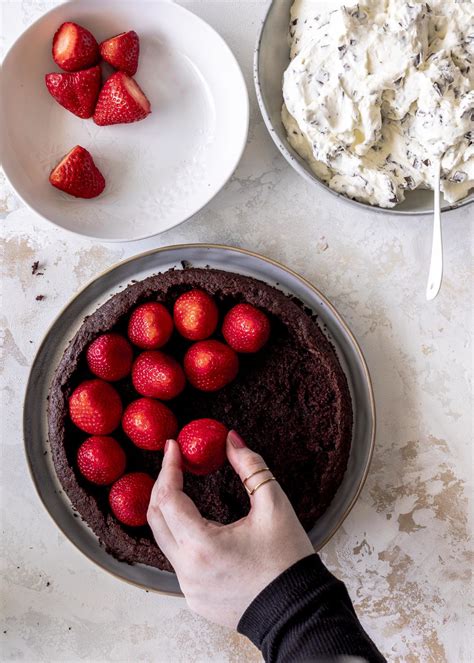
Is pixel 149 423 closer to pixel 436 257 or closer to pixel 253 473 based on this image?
pixel 253 473

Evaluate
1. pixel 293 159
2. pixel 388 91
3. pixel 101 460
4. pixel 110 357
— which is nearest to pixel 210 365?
pixel 110 357

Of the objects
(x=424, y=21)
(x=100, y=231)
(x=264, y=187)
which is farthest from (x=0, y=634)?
(x=424, y=21)

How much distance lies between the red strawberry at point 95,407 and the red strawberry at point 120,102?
2.19 ft

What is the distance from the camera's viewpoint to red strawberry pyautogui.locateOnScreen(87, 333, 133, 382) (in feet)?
5.31

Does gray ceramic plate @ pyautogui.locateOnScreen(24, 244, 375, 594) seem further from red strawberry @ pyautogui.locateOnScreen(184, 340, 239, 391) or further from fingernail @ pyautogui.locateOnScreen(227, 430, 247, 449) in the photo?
fingernail @ pyautogui.locateOnScreen(227, 430, 247, 449)

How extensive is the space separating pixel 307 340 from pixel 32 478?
0.78 m

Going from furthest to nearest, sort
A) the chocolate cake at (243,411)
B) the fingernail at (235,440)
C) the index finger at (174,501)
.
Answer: the chocolate cake at (243,411) → the fingernail at (235,440) → the index finger at (174,501)

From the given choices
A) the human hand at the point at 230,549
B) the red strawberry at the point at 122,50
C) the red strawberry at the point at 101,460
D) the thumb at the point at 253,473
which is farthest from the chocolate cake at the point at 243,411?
the red strawberry at the point at 122,50

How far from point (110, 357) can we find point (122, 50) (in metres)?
0.78

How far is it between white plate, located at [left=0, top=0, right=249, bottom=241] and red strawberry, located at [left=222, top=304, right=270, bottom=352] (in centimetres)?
30

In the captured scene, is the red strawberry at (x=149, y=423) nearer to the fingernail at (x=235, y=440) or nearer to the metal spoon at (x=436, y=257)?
the fingernail at (x=235, y=440)

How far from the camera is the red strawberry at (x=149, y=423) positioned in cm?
161

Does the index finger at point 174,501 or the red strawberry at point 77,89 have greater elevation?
the red strawberry at point 77,89

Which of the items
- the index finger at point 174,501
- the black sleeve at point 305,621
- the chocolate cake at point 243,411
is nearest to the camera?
the black sleeve at point 305,621
